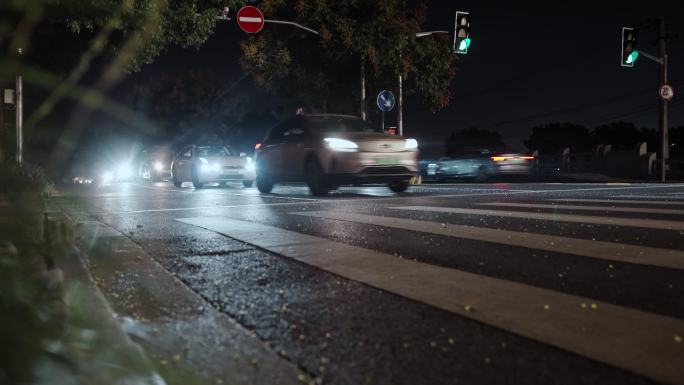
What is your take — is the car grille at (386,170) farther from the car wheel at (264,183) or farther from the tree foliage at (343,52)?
the tree foliage at (343,52)

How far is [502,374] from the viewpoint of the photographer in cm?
233

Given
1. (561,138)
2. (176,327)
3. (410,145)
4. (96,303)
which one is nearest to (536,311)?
(176,327)

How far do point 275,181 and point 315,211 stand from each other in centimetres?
528

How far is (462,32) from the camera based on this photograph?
19359 millimetres

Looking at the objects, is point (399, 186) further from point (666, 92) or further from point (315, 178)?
point (666, 92)

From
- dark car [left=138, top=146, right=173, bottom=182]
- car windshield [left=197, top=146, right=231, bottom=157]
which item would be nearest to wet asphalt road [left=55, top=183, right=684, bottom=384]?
car windshield [left=197, top=146, right=231, bottom=157]

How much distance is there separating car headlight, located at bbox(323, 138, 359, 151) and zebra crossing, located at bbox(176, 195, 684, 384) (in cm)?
354

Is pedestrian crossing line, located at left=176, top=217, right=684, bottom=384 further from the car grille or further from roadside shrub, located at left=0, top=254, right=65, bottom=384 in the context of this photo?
the car grille

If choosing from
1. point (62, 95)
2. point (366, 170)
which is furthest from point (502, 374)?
point (366, 170)

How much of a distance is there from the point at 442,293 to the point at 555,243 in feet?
7.28

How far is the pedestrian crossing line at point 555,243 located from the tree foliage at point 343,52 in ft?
52.9

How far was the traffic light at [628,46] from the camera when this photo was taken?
20484mm

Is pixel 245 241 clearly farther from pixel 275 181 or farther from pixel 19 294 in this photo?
pixel 275 181

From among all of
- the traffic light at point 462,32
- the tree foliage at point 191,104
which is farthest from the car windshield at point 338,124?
the tree foliage at point 191,104
